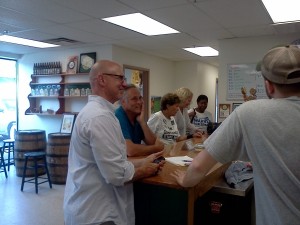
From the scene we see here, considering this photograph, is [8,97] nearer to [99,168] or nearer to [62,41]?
[62,41]

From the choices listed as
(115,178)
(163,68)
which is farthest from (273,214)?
(163,68)

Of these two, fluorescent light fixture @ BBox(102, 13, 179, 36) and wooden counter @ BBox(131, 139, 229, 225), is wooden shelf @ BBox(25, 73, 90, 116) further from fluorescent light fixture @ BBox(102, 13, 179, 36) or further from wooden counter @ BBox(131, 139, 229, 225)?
wooden counter @ BBox(131, 139, 229, 225)

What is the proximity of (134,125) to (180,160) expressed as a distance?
59 cm

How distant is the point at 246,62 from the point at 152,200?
12.1 feet

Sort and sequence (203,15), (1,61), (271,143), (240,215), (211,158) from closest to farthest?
(271,143) < (211,158) < (240,215) < (203,15) < (1,61)

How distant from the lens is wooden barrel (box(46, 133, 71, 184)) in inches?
188

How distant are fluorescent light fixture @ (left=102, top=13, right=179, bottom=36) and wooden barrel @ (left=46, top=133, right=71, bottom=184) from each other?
2183mm

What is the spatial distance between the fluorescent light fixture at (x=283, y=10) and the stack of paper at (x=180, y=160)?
79.6 inches

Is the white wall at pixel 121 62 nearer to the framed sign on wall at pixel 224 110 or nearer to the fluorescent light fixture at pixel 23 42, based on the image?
the fluorescent light fixture at pixel 23 42

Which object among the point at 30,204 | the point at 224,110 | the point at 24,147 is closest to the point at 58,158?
the point at 24,147

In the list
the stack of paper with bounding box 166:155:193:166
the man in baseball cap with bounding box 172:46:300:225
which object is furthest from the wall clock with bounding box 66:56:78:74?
the man in baseball cap with bounding box 172:46:300:225

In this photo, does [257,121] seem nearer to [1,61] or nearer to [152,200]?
[152,200]

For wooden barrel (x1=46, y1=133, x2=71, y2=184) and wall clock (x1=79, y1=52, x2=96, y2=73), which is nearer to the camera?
wooden barrel (x1=46, y1=133, x2=71, y2=184)

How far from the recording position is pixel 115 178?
4.41 feet
